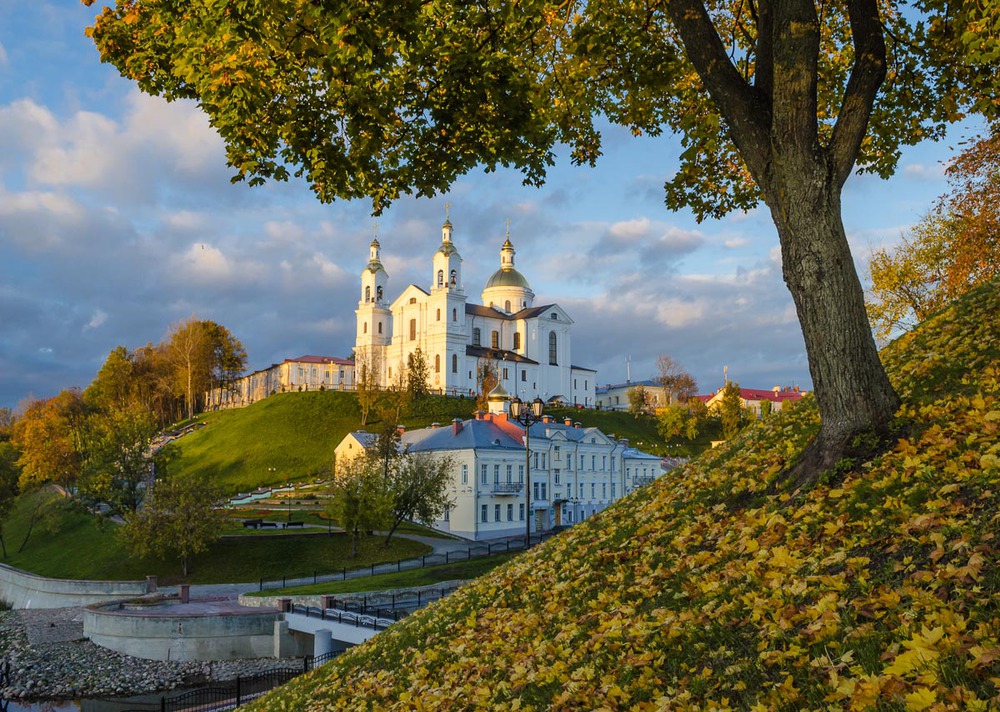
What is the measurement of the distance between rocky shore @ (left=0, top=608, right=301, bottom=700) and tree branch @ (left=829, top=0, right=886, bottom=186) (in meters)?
26.4

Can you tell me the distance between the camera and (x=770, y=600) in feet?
20.6

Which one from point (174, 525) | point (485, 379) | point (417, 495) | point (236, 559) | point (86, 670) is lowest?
point (86, 670)

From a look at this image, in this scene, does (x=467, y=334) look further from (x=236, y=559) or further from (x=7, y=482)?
(x=236, y=559)

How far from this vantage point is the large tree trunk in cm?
823

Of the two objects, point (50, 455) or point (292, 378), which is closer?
point (50, 455)

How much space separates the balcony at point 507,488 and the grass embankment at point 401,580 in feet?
52.4

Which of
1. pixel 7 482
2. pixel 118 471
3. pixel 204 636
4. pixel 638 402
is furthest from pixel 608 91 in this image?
pixel 638 402

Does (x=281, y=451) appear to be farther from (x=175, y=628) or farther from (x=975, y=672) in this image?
(x=975, y=672)

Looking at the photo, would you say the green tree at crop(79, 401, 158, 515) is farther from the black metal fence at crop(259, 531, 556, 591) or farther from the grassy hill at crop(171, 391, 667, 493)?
the grassy hill at crop(171, 391, 667, 493)

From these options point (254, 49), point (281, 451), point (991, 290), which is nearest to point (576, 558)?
point (254, 49)

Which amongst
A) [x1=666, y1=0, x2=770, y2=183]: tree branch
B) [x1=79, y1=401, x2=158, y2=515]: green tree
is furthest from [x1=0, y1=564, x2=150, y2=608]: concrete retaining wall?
[x1=666, y1=0, x2=770, y2=183]: tree branch

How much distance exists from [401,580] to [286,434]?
184ft

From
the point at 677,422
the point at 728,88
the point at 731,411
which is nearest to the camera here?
the point at 728,88

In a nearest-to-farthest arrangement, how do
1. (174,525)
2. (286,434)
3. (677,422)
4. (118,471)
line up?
(174,525), (118,471), (286,434), (677,422)
